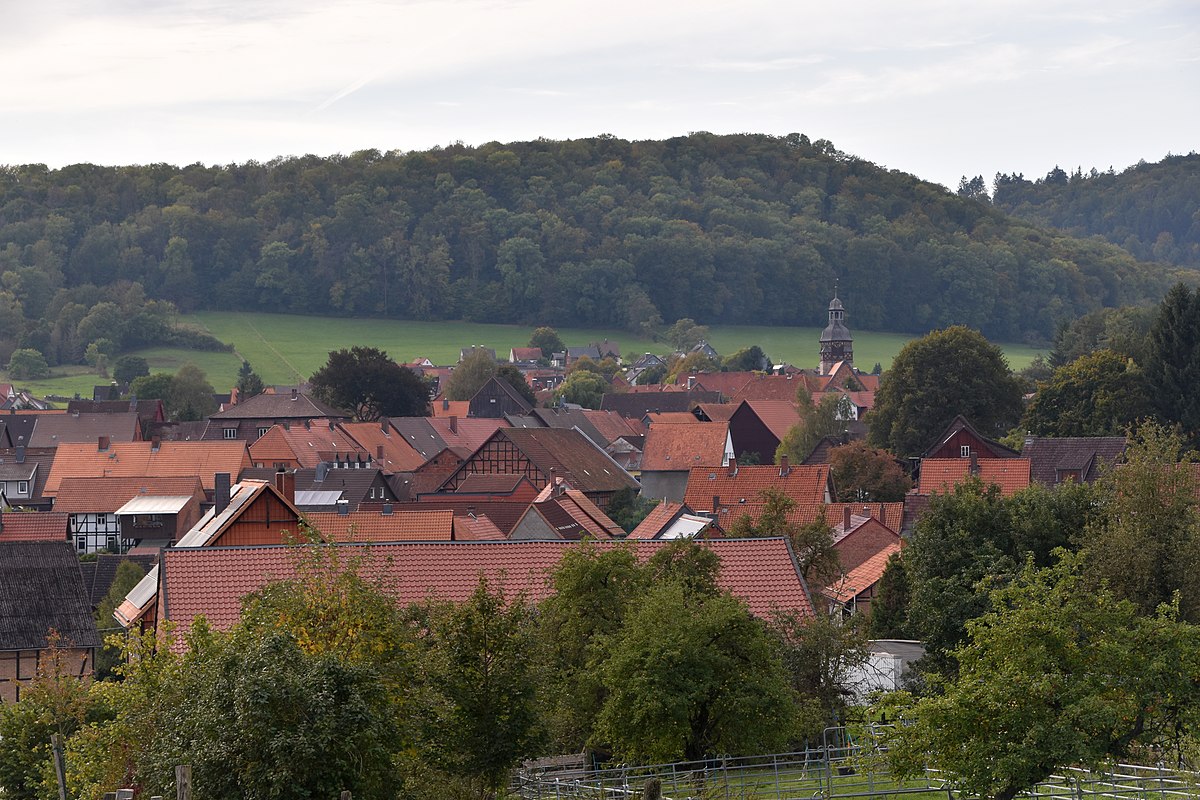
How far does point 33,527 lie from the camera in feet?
189

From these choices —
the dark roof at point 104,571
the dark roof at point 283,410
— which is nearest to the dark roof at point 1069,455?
the dark roof at point 104,571

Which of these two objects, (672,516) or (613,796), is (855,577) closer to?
(672,516)

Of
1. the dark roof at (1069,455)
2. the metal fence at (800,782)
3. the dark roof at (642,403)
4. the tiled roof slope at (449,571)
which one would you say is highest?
the tiled roof slope at (449,571)

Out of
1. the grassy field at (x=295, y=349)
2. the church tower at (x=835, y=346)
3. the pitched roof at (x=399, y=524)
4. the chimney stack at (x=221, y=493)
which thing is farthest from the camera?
the church tower at (x=835, y=346)

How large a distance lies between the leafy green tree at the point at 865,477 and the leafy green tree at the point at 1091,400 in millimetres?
11370

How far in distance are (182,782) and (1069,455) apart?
54896 mm

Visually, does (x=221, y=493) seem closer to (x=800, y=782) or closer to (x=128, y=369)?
(x=800, y=782)

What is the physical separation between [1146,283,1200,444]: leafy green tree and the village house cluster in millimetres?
10299

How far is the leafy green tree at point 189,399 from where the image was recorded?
128125 millimetres

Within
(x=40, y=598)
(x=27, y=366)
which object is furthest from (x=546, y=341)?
(x=40, y=598)

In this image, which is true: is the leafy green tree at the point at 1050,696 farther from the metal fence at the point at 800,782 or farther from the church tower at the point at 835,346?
the church tower at the point at 835,346

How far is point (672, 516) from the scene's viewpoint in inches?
2282

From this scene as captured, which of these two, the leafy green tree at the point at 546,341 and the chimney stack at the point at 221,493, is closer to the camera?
the chimney stack at the point at 221,493

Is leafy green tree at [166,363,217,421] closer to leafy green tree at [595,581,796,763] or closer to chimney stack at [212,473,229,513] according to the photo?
chimney stack at [212,473,229,513]
